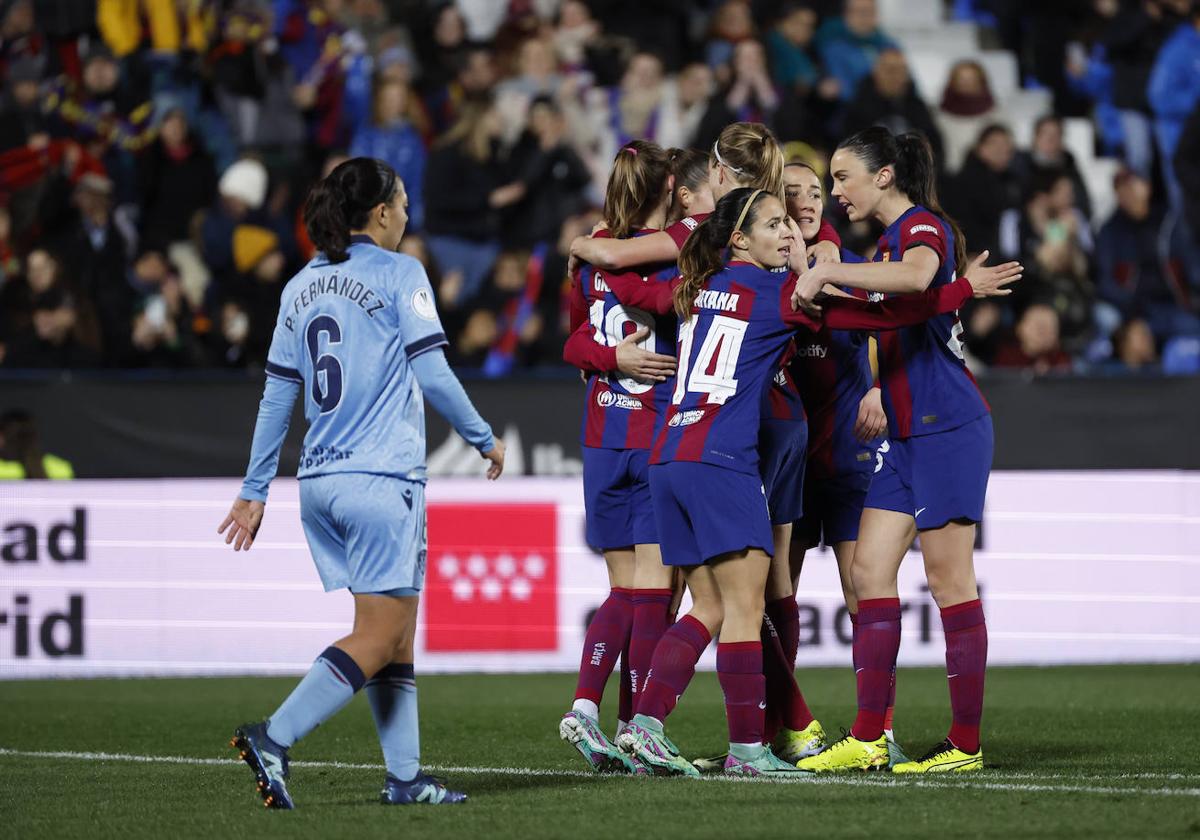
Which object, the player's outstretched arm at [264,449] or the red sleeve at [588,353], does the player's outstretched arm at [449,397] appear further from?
the red sleeve at [588,353]

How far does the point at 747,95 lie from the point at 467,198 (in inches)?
97.5

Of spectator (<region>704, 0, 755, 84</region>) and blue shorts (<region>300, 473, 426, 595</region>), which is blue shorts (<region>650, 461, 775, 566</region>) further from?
spectator (<region>704, 0, 755, 84</region>)

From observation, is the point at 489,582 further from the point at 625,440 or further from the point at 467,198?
the point at 625,440

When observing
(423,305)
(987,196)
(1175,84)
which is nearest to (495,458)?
(423,305)

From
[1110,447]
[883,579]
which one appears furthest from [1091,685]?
[883,579]

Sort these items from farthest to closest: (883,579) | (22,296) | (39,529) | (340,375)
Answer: (22,296) → (39,529) → (883,579) → (340,375)

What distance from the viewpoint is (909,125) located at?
49.8 ft

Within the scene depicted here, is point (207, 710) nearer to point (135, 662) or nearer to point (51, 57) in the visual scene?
point (135, 662)

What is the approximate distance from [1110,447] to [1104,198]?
490 centimetres

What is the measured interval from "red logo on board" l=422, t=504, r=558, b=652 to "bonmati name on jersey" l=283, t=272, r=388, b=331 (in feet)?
19.2

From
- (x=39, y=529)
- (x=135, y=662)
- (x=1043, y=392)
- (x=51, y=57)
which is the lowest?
(x=135, y=662)

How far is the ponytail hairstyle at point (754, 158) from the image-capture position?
274 inches

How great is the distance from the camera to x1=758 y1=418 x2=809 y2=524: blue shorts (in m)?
6.78

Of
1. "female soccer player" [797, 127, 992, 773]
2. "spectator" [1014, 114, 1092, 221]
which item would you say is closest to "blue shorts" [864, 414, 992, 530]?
"female soccer player" [797, 127, 992, 773]
